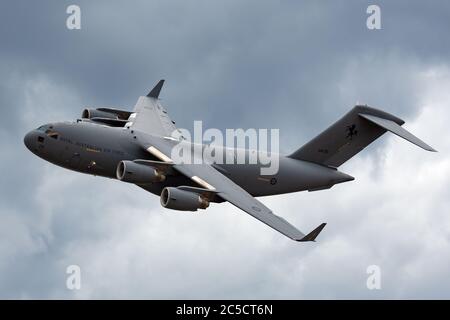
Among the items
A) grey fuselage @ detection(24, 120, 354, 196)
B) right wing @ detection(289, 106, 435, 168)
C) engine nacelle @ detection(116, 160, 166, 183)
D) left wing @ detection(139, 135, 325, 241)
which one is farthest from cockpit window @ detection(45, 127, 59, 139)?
right wing @ detection(289, 106, 435, 168)

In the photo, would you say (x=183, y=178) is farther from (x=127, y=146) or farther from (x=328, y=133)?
(x=328, y=133)

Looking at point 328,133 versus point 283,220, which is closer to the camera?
point 283,220

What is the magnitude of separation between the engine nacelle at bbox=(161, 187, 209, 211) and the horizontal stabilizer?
1030 cm

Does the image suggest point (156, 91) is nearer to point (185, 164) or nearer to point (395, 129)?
point (185, 164)

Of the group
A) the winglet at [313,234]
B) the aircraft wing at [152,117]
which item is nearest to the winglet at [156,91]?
the aircraft wing at [152,117]

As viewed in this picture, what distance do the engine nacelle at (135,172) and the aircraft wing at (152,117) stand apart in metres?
5.82

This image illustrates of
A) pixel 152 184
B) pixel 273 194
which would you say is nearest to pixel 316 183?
pixel 273 194

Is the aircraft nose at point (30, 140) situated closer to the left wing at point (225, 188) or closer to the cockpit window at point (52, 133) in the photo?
the cockpit window at point (52, 133)

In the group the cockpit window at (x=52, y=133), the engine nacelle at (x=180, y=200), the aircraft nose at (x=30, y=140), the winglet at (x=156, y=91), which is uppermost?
the winglet at (x=156, y=91)

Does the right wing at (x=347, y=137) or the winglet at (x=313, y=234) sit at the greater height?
the right wing at (x=347, y=137)

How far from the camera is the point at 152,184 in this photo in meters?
38.7

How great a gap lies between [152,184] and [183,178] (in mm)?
1432

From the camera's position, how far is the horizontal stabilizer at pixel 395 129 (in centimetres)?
3858

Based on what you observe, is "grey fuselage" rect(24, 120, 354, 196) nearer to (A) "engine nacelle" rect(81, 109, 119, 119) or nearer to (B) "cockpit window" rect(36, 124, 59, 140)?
(B) "cockpit window" rect(36, 124, 59, 140)
